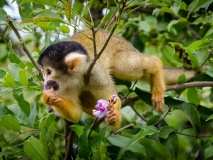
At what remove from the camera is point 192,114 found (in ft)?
8.93

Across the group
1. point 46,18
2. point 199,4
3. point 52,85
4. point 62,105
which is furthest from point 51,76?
point 199,4

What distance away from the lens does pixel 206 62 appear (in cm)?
300

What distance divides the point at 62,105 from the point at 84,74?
0.77 ft

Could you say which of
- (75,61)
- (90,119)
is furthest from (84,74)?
(90,119)

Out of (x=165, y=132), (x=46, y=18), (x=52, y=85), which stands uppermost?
(x=46, y=18)

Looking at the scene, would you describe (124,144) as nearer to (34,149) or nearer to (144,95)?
(144,95)

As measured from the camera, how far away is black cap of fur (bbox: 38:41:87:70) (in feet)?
9.03

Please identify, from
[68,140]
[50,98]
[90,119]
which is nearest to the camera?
[68,140]

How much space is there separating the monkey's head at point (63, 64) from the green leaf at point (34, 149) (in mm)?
455

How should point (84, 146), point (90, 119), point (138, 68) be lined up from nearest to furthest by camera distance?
point (84, 146) → point (90, 119) → point (138, 68)

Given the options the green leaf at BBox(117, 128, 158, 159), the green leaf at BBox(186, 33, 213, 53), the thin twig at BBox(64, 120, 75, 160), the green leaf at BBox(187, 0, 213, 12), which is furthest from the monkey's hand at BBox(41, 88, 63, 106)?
the green leaf at BBox(187, 0, 213, 12)

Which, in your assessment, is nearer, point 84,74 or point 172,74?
point 84,74

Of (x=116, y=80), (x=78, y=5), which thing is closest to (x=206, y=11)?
(x=116, y=80)

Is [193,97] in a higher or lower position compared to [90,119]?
higher
